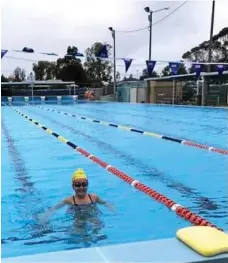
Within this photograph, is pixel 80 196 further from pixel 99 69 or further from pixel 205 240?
pixel 99 69

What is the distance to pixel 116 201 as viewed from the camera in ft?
17.6

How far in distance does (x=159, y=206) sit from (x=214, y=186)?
1376 millimetres

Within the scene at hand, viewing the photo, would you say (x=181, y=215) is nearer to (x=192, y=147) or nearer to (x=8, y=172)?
(x=8, y=172)

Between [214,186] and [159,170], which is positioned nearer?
[214,186]

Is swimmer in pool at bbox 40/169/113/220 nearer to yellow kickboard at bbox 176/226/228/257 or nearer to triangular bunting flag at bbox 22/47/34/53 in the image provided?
yellow kickboard at bbox 176/226/228/257

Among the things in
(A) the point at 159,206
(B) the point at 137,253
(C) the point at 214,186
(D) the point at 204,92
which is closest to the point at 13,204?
(A) the point at 159,206

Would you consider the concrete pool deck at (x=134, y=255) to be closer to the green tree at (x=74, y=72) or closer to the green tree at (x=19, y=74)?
the green tree at (x=74, y=72)

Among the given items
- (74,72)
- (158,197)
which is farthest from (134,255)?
(74,72)

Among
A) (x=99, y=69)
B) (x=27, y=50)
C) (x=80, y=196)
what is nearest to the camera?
(x=80, y=196)

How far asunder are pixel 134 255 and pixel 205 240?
370 mm

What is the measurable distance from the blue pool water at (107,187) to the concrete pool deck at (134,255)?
5.59ft

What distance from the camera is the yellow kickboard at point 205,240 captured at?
2.08 metres

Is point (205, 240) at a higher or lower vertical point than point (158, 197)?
higher

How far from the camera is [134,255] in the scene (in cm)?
210
